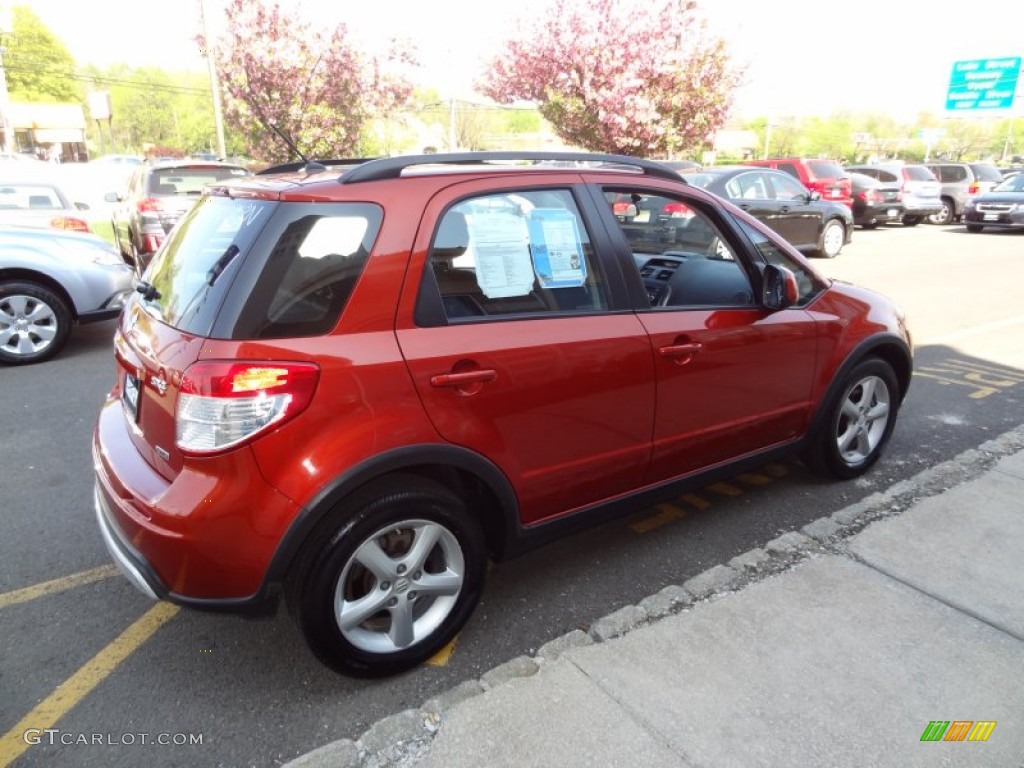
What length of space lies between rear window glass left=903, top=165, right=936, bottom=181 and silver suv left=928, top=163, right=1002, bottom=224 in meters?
1.13

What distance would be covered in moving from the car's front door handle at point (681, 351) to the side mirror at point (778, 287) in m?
0.46

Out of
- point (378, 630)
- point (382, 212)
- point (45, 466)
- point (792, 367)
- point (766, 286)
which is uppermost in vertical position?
point (382, 212)

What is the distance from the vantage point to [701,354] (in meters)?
3.03

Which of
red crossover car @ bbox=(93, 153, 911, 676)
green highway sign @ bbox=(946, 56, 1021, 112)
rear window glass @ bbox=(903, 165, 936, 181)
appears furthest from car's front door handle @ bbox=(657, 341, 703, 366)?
green highway sign @ bbox=(946, 56, 1021, 112)

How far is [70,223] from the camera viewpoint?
7492mm

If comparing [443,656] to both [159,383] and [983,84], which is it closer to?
[159,383]

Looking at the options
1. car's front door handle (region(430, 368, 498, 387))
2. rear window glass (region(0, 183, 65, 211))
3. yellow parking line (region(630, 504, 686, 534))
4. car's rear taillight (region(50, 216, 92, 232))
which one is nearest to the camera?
car's front door handle (region(430, 368, 498, 387))

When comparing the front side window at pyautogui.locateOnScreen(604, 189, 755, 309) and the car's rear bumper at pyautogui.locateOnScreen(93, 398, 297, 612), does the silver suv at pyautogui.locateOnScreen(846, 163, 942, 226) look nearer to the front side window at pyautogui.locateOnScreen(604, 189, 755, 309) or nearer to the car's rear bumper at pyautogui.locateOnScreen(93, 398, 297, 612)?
the front side window at pyautogui.locateOnScreen(604, 189, 755, 309)

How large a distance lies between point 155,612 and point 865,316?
3578mm

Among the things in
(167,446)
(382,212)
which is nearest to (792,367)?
(382,212)

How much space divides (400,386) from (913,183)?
21352 mm

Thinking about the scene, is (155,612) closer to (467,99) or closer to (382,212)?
(382,212)

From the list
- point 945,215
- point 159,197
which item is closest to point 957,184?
point 945,215

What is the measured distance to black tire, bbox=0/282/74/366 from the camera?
6086 mm
